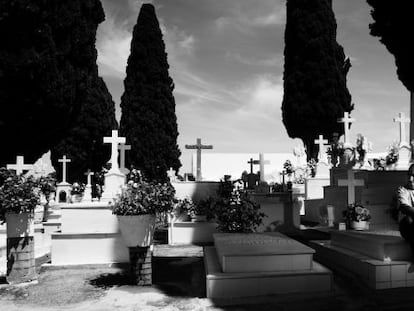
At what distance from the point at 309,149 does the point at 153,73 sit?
11777 mm

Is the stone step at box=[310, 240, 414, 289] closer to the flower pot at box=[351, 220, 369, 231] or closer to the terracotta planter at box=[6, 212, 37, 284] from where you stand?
the flower pot at box=[351, 220, 369, 231]

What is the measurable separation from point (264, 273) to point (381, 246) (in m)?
1.84

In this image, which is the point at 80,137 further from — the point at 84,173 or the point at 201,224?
the point at 201,224

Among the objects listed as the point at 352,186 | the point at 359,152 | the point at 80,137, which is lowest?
the point at 352,186

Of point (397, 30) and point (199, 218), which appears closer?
point (397, 30)

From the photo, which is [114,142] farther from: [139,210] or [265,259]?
[265,259]

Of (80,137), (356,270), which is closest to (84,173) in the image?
(80,137)

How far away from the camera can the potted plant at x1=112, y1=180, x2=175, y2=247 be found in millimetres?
5832

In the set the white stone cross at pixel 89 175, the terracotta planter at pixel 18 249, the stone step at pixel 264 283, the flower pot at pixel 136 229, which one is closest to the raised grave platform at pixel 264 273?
the stone step at pixel 264 283

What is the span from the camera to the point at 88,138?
2514 centimetres

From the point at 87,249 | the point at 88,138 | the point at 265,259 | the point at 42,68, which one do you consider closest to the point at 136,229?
the point at 265,259

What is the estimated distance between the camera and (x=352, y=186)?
938 cm

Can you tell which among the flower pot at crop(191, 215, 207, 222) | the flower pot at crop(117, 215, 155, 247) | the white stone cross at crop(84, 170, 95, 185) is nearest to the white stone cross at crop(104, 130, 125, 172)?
the flower pot at crop(191, 215, 207, 222)

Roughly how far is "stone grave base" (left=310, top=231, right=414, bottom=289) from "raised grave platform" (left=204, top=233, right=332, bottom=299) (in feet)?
2.38
